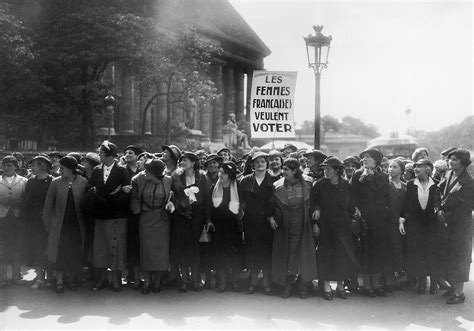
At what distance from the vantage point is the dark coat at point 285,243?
7.50 metres

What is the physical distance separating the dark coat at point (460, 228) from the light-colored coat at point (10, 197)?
6543mm

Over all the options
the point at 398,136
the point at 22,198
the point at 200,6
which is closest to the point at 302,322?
the point at 22,198

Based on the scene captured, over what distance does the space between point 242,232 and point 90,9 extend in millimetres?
18098

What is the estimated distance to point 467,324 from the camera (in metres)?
6.38

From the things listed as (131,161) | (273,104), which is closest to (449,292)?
(273,104)

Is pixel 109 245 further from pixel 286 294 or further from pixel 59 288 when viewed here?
pixel 286 294

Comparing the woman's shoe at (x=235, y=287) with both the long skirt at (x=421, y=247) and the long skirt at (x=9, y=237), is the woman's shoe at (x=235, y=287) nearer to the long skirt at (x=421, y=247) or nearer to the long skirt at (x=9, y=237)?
the long skirt at (x=421, y=247)

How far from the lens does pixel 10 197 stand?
26.6ft

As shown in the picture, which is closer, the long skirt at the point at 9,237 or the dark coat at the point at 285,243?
the dark coat at the point at 285,243

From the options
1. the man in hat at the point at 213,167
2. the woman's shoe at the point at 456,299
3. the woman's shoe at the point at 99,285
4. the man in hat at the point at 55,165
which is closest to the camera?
the woman's shoe at the point at 456,299

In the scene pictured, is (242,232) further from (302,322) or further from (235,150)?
(235,150)

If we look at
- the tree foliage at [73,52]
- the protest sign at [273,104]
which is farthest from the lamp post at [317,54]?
the tree foliage at [73,52]

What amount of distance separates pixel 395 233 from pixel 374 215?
47 cm

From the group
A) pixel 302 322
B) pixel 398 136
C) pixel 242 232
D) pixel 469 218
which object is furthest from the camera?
pixel 398 136
